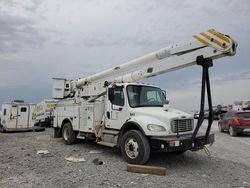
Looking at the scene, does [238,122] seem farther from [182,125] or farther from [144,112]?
[144,112]

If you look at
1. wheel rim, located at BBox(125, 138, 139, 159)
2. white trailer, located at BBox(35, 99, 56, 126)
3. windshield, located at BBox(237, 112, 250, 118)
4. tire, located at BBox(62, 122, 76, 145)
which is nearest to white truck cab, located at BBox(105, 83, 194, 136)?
wheel rim, located at BBox(125, 138, 139, 159)

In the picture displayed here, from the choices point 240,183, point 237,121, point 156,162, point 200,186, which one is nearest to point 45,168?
point 156,162

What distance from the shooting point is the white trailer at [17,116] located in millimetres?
17359

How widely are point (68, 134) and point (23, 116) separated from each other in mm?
8495

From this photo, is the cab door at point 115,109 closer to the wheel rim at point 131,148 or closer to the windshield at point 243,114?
the wheel rim at point 131,148

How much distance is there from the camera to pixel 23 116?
17891 millimetres

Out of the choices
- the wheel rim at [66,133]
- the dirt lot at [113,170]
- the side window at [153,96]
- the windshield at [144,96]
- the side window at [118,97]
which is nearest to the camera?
the dirt lot at [113,170]

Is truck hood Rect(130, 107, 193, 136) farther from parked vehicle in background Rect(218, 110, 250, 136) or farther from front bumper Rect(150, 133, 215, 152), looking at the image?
parked vehicle in background Rect(218, 110, 250, 136)

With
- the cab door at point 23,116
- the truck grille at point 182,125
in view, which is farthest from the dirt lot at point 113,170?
the cab door at point 23,116

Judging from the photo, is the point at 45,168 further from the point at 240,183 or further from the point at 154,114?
the point at 240,183

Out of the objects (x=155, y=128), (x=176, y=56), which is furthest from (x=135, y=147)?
(x=176, y=56)

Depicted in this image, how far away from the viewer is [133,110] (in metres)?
7.71

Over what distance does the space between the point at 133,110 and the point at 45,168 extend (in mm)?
3000

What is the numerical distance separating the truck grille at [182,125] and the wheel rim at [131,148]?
A: 1.13 m
